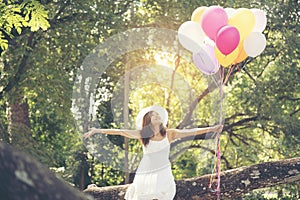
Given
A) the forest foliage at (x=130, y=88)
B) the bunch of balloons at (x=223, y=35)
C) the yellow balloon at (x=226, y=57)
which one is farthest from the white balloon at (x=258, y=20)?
the forest foliage at (x=130, y=88)

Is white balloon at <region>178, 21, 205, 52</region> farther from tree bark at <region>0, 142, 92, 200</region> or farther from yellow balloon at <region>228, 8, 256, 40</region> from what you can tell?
tree bark at <region>0, 142, 92, 200</region>

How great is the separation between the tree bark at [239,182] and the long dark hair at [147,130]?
23.9 inches

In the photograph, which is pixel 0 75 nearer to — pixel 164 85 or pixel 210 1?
pixel 164 85

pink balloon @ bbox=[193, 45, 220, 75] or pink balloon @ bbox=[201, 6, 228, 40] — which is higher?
pink balloon @ bbox=[201, 6, 228, 40]

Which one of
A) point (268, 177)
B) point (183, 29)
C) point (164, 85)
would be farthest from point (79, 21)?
point (268, 177)

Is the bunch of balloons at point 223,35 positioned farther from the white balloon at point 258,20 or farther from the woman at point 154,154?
the woman at point 154,154

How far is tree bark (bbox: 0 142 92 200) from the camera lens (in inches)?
41.8

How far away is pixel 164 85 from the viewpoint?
10.2 m

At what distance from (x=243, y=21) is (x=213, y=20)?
0.26 meters

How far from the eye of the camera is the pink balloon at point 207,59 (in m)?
5.56

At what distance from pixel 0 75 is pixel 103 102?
1.66 m

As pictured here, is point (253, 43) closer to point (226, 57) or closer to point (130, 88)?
point (226, 57)

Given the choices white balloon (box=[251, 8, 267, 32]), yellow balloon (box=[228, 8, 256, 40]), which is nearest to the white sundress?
yellow balloon (box=[228, 8, 256, 40])

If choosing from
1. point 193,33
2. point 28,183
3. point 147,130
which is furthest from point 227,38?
point 28,183
